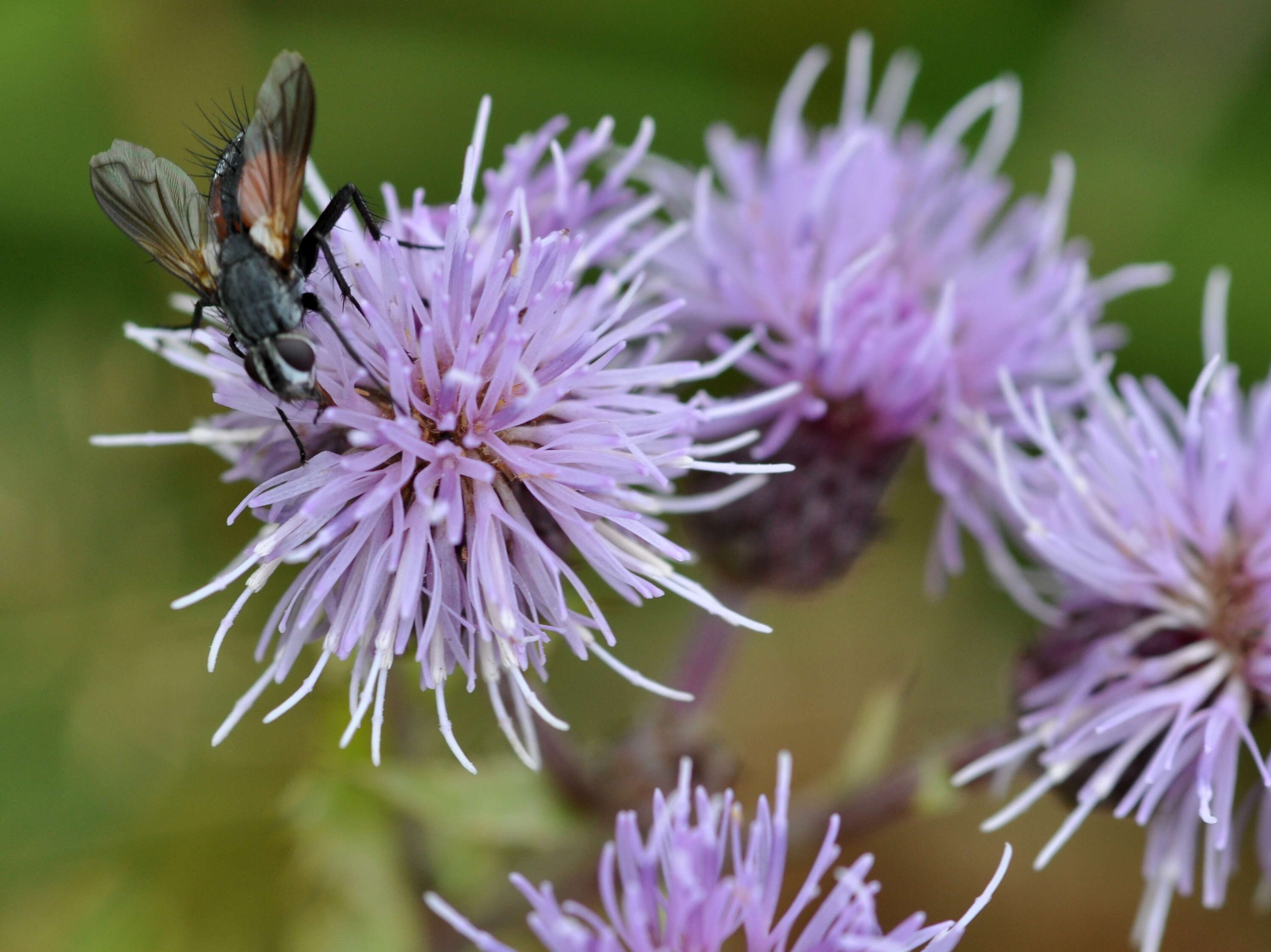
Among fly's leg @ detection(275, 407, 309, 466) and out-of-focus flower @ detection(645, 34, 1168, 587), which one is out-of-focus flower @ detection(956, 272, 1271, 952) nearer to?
out-of-focus flower @ detection(645, 34, 1168, 587)

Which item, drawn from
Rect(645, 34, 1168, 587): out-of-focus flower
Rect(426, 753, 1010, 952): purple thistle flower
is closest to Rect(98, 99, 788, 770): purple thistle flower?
Rect(426, 753, 1010, 952): purple thistle flower

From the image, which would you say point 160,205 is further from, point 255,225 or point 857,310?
point 857,310

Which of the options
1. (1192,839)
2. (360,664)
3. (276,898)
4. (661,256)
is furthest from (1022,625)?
(360,664)

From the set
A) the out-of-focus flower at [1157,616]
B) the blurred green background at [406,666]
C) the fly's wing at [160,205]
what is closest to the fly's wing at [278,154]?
the fly's wing at [160,205]

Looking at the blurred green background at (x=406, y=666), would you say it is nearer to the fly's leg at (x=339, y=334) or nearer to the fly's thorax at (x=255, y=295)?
the fly's leg at (x=339, y=334)

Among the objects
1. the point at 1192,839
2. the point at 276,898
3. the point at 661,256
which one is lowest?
the point at 276,898

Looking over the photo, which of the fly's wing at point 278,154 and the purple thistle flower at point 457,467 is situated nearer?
the fly's wing at point 278,154

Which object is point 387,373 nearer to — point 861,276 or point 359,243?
point 359,243
